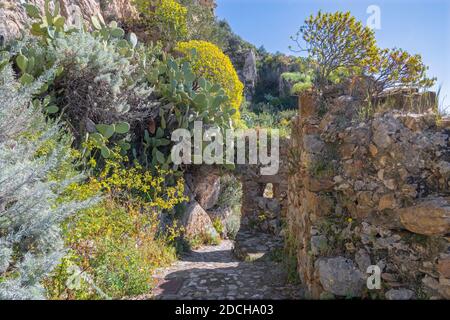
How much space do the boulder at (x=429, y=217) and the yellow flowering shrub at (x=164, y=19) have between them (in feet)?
27.6

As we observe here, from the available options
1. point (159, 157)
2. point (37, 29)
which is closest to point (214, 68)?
point (159, 157)

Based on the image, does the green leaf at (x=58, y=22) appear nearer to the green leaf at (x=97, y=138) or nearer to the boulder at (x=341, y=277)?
the green leaf at (x=97, y=138)

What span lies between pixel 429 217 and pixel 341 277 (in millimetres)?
698

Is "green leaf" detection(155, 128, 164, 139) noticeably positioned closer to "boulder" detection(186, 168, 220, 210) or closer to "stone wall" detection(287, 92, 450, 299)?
"boulder" detection(186, 168, 220, 210)

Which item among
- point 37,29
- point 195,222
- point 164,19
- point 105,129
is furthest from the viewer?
point 164,19

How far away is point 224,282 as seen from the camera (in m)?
3.34

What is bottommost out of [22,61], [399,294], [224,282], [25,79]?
[224,282]

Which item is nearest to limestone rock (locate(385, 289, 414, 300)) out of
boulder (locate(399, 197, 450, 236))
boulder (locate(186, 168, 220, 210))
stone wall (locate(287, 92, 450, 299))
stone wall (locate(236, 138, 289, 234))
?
stone wall (locate(287, 92, 450, 299))

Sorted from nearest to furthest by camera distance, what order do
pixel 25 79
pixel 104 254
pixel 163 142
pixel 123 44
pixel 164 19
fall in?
pixel 104 254 → pixel 25 79 → pixel 123 44 → pixel 163 142 → pixel 164 19

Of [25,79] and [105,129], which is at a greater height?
[25,79]

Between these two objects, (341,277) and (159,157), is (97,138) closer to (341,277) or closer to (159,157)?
(159,157)

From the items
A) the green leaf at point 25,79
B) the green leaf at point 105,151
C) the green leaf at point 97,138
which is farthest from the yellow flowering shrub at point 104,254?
the green leaf at point 25,79

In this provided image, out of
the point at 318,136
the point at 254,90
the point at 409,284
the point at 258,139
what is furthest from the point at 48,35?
the point at 254,90
